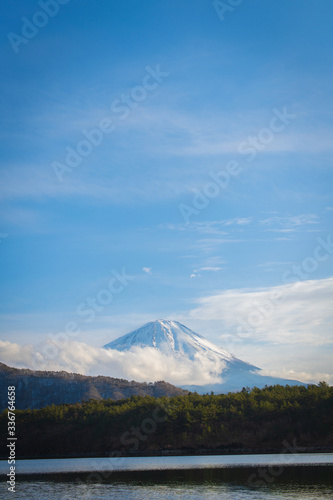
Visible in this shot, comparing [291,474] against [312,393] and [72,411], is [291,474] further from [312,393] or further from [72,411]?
[72,411]

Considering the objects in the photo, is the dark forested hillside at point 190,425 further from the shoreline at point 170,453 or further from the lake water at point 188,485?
the lake water at point 188,485

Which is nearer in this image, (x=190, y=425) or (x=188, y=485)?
(x=188, y=485)

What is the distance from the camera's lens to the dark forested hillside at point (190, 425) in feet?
272

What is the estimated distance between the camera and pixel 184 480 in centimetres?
4153

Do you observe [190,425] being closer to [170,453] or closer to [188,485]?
[170,453]

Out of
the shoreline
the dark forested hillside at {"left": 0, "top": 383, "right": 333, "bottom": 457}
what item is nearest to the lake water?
the dark forested hillside at {"left": 0, "top": 383, "right": 333, "bottom": 457}

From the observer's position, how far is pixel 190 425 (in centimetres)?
8888

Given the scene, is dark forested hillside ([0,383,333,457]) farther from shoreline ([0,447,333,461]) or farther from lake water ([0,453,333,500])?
lake water ([0,453,333,500])

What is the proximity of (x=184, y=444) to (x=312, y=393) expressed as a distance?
23943 mm

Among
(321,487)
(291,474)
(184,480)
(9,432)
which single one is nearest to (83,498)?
(184,480)

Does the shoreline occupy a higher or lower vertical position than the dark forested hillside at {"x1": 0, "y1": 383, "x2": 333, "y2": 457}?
lower

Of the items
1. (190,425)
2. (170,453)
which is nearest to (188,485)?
(170,453)

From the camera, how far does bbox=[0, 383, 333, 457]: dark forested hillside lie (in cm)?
8288

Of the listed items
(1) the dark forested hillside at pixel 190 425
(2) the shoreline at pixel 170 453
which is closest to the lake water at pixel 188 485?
(1) the dark forested hillside at pixel 190 425
